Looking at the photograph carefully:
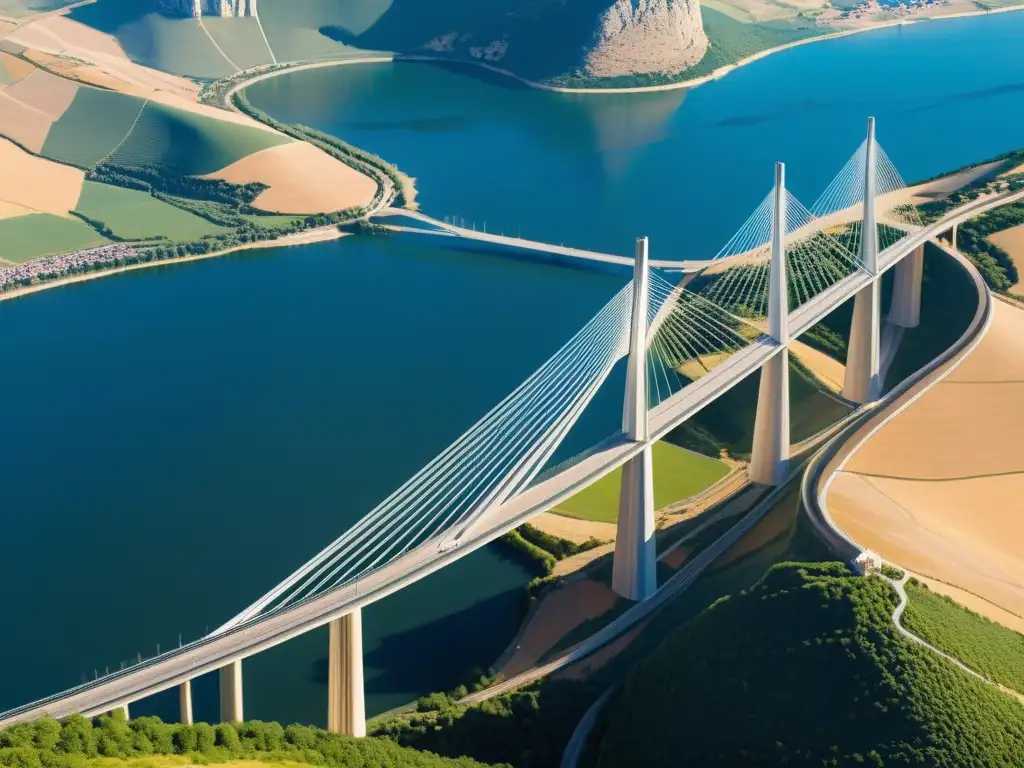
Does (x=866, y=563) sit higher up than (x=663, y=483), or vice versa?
(x=866, y=563)

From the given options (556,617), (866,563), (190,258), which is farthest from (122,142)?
(866,563)

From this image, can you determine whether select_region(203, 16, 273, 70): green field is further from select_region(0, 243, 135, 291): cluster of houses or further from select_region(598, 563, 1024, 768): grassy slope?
select_region(598, 563, 1024, 768): grassy slope

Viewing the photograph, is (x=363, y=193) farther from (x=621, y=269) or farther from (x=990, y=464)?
(x=990, y=464)

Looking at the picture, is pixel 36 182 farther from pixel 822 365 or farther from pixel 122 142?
pixel 822 365

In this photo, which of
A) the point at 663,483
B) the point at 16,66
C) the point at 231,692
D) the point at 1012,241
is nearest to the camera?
the point at 231,692

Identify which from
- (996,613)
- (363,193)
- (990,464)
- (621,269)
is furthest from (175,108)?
(996,613)

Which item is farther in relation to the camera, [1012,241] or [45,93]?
[45,93]

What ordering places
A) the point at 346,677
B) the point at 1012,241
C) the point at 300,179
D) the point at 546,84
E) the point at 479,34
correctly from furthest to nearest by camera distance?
the point at 479,34 < the point at 546,84 < the point at 300,179 < the point at 1012,241 < the point at 346,677

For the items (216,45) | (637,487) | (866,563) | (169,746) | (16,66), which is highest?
(216,45)

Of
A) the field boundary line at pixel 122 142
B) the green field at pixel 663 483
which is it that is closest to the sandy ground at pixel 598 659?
the green field at pixel 663 483
